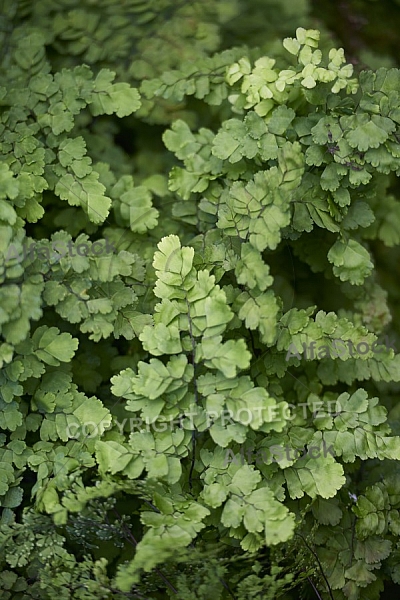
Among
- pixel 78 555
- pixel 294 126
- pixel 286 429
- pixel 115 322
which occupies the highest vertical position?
pixel 294 126

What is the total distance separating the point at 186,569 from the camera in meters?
1.29

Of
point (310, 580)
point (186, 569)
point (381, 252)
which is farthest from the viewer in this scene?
point (381, 252)

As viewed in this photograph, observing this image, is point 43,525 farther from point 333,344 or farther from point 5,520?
point 333,344

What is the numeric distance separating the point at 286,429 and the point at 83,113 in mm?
1143

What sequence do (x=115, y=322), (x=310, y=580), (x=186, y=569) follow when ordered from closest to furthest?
(x=186, y=569) < (x=310, y=580) < (x=115, y=322)

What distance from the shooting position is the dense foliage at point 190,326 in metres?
1.30

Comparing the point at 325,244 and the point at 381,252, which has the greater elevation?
the point at 325,244

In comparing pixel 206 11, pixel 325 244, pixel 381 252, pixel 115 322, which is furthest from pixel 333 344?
pixel 206 11

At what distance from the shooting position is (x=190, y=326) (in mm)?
1341

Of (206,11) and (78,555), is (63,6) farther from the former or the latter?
(78,555)

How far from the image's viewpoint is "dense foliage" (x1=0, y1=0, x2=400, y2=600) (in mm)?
1296

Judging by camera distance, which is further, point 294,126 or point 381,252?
point 381,252

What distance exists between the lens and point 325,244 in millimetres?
1747

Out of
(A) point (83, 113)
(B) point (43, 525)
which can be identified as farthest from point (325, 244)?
(B) point (43, 525)
